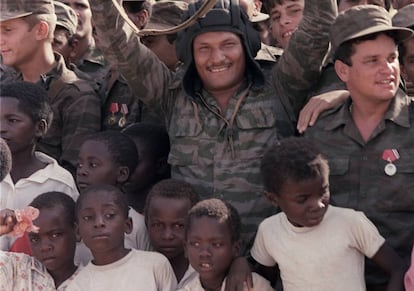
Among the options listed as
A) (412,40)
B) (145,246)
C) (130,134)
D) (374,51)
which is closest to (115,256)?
(145,246)

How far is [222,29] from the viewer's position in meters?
4.30

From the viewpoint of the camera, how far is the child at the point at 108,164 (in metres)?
4.25

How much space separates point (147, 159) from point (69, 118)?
0.56 m

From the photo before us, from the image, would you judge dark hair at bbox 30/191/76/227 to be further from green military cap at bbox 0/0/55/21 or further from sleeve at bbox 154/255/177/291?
green military cap at bbox 0/0/55/21

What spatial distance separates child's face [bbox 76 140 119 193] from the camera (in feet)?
14.2

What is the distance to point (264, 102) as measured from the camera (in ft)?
14.2

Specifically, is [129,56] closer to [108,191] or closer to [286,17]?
[108,191]

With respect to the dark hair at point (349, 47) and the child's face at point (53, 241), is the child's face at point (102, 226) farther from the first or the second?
the dark hair at point (349, 47)

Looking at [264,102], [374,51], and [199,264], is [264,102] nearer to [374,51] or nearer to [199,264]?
[374,51]

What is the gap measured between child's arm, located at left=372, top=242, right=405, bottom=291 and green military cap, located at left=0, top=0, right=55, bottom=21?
8.62 feet

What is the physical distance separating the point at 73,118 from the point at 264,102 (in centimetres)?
119

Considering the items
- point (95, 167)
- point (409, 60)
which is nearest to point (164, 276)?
point (95, 167)

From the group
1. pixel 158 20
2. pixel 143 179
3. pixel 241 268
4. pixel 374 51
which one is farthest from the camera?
pixel 158 20

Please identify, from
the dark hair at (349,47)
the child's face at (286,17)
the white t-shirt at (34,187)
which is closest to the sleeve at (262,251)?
the dark hair at (349,47)
